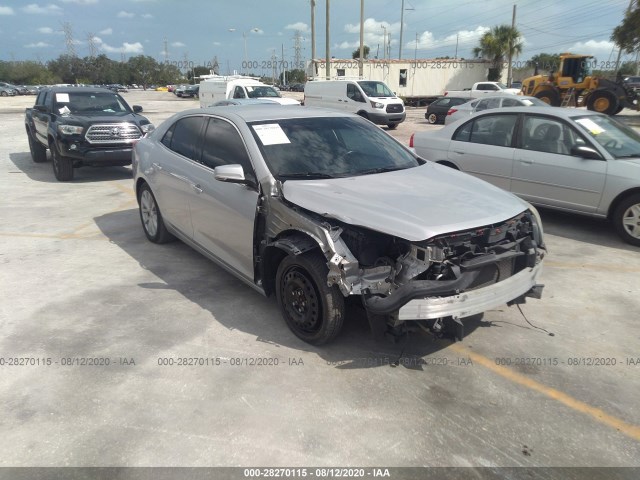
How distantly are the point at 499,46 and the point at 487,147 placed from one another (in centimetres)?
4845

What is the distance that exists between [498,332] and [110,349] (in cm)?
310

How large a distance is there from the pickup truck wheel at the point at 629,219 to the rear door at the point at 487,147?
145 centimetres

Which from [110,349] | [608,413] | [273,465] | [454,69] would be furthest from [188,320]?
[454,69]

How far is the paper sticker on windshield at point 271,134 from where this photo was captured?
416 cm

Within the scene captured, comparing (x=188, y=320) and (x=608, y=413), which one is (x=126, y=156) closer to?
(x=188, y=320)

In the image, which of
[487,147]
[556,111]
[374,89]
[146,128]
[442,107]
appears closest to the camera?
[556,111]

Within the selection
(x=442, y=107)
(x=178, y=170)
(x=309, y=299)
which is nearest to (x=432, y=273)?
(x=309, y=299)

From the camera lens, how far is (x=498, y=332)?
399 cm

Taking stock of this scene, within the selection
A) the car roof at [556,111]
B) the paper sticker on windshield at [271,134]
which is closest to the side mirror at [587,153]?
the car roof at [556,111]

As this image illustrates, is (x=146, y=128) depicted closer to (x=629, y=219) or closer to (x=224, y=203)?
(x=224, y=203)

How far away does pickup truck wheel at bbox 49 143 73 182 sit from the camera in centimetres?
1011

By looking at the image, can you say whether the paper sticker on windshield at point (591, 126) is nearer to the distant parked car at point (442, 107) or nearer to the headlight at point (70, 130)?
the headlight at point (70, 130)

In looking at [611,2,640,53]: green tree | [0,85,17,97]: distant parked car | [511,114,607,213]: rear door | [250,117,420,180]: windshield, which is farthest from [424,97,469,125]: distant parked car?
[0,85,17,97]: distant parked car

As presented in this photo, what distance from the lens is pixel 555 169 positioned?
Result: 638 centimetres
